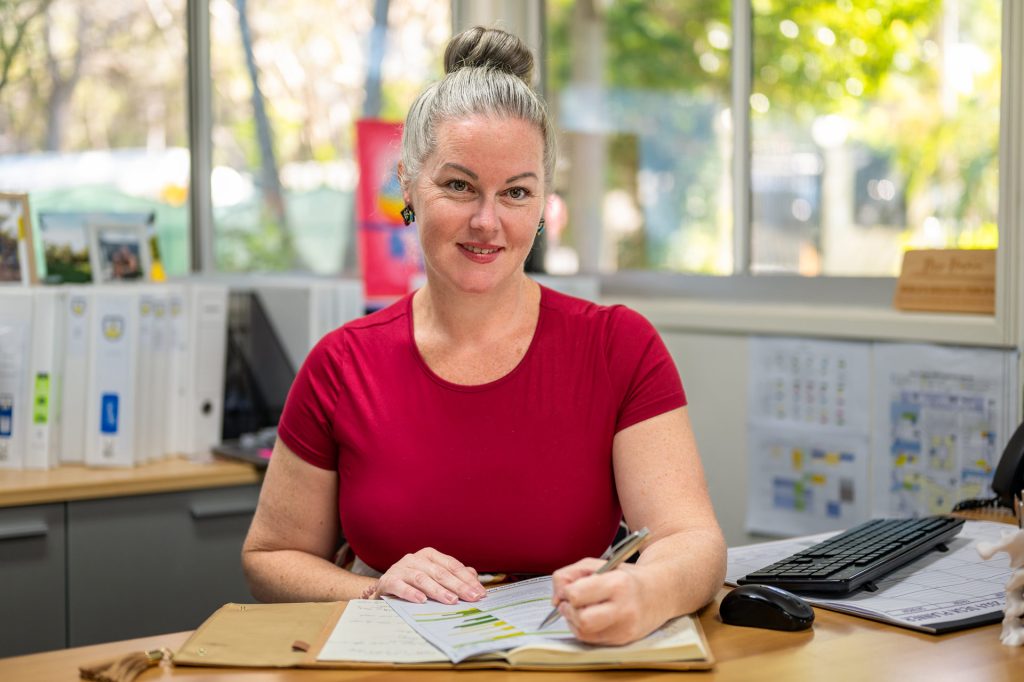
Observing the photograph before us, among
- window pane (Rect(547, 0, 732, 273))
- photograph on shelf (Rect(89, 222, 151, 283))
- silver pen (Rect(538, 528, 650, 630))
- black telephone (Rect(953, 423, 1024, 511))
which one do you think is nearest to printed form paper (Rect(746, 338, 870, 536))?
window pane (Rect(547, 0, 732, 273))

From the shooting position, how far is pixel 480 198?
1.58 m

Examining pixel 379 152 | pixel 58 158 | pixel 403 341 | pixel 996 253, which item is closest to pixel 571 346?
pixel 403 341

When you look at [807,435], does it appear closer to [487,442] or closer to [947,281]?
[947,281]

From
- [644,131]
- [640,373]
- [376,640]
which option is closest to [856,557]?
[640,373]

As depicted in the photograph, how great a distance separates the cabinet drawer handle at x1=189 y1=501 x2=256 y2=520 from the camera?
8.41ft

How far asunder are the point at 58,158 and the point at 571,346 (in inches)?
87.5

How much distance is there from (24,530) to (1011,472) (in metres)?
1.86

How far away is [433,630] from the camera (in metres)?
1.28

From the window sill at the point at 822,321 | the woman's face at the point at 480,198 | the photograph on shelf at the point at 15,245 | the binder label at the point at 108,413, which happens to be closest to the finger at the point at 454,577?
the woman's face at the point at 480,198

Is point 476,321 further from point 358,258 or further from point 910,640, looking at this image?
point 358,258

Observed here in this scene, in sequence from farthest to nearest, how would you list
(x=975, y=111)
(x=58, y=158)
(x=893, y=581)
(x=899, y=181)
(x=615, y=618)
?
1. (x=58, y=158)
2. (x=899, y=181)
3. (x=975, y=111)
4. (x=893, y=581)
5. (x=615, y=618)

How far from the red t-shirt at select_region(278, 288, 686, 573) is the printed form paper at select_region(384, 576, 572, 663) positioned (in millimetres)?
145

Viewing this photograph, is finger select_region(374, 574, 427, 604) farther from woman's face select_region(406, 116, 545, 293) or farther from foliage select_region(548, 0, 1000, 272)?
foliage select_region(548, 0, 1000, 272)

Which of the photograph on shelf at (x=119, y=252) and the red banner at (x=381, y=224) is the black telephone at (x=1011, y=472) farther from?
the photograph on shelf at (x=119, y=252)
